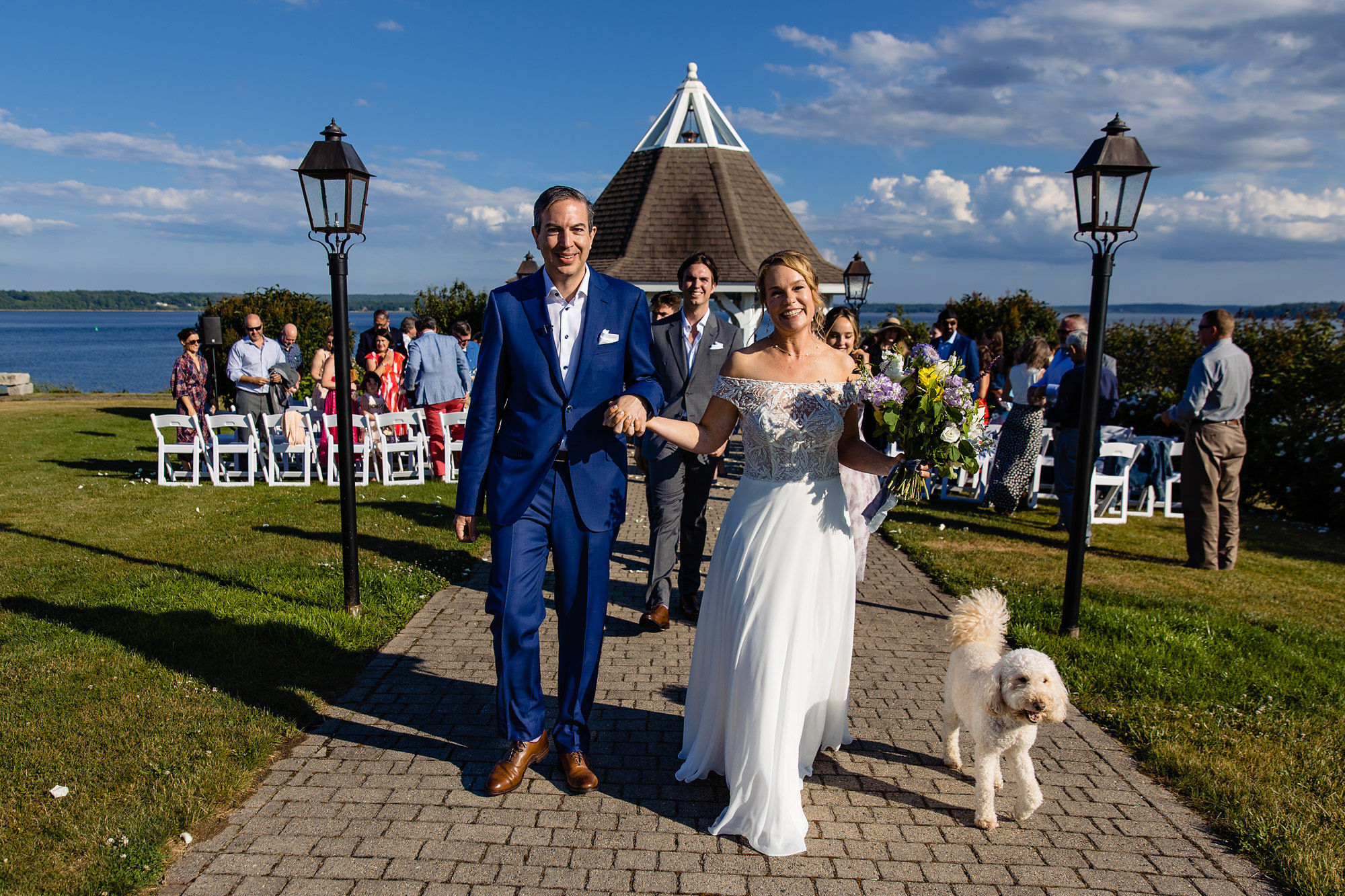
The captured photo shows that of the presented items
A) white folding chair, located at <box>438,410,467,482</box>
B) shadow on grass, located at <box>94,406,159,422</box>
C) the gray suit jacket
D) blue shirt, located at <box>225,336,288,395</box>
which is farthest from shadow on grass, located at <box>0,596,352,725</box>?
shadow on grass, located at <box>94,406,159,422</box>

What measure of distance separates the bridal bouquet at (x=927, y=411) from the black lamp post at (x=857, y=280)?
47.9ft

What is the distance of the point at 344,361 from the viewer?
6.02 m

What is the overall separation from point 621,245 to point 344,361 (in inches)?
555

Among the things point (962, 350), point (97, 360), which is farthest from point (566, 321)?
point (97, 360)

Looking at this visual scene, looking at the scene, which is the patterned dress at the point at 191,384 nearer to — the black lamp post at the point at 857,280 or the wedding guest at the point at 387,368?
the wedding guest at the point at 387,368

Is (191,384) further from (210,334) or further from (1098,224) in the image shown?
(1098,224)

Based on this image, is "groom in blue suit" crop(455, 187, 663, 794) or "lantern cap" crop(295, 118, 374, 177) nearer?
"groom in blue suit" crop(455, 187, 663, 794)

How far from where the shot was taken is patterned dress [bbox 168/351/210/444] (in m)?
12.4

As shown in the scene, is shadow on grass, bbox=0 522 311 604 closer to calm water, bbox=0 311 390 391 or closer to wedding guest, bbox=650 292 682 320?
wedding guest, bbox=650 292 682 320

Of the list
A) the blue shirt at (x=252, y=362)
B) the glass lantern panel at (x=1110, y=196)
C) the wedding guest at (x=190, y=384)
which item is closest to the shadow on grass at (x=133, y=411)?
the wedding guest at (x=190, y=384)

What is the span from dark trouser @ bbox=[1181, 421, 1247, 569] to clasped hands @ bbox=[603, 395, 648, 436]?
6697mm

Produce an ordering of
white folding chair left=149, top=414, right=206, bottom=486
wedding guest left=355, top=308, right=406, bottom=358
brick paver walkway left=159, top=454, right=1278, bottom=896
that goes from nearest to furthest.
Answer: brick paver walkway left=159, top=454, right=1278, bottom=896 < white folding chair left=149, top=414, right=206, bottom=486 < wedding guest left=355, top=308, right=406, bottom=358

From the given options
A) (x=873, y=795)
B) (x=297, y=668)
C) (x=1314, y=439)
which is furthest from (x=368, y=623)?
(x=1314, y=439)

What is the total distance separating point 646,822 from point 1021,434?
7.84 meters
